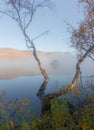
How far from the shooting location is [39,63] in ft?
81.6

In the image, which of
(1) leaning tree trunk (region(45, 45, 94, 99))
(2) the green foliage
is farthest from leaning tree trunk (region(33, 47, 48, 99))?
(2) the green foliage

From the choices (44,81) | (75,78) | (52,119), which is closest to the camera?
(52,119)

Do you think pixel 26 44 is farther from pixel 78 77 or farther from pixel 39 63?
pixel 78 77

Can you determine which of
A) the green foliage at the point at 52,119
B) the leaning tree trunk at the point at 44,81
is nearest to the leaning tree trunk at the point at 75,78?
the leaning tree trunk at the point at 44,81

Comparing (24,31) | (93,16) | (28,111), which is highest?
(28,111)

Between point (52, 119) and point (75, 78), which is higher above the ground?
point (52, 119)

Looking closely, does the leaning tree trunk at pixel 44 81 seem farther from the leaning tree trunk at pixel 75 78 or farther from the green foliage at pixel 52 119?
the green foliage at pixel 52 119

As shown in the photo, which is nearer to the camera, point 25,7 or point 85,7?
point 85,7

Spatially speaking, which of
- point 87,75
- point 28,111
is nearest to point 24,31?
point 87,75

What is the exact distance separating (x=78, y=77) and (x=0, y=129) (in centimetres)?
1732

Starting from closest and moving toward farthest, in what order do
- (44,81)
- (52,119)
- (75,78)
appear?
(52,119)
(75,78)
(44,81)

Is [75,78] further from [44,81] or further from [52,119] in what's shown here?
[52,119]

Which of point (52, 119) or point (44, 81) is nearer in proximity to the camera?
point (52, 119)

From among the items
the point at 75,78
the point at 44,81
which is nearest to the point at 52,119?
the point at 75,78
